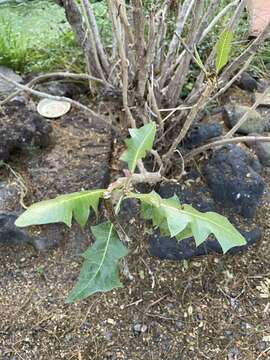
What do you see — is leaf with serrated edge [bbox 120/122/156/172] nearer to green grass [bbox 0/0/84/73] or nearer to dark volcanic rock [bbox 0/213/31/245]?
dark volcanic rock [bbox 0/213/31/245]

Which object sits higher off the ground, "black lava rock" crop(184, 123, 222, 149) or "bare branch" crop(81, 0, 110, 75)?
"bare branch" crop(81, 0, 110, 75)

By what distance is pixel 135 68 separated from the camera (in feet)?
4.55

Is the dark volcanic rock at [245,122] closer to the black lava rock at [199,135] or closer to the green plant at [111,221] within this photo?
the black lava rock at [199,135]

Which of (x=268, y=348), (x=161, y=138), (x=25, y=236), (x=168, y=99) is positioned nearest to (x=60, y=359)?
(x=25, y=236)

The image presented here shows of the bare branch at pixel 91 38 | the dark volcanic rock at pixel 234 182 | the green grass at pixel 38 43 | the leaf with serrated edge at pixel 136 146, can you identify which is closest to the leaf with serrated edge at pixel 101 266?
the leaf with serrated edge at pixel 136 146

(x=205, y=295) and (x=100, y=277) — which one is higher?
(x=100, y=277)

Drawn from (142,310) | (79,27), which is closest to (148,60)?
(79,27)

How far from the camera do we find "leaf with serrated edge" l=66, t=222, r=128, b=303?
994mm

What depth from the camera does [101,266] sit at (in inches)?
40.4

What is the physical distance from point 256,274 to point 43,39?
1.37 metres

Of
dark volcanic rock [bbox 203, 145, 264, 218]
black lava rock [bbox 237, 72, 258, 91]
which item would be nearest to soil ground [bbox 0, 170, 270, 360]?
dark volcanic rock [bbox 203, 145, 264, 218]

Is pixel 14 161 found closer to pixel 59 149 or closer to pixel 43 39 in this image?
pixel 59 149

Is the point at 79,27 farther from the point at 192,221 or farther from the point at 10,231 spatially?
the point at 192,221

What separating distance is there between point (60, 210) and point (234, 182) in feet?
2.26
